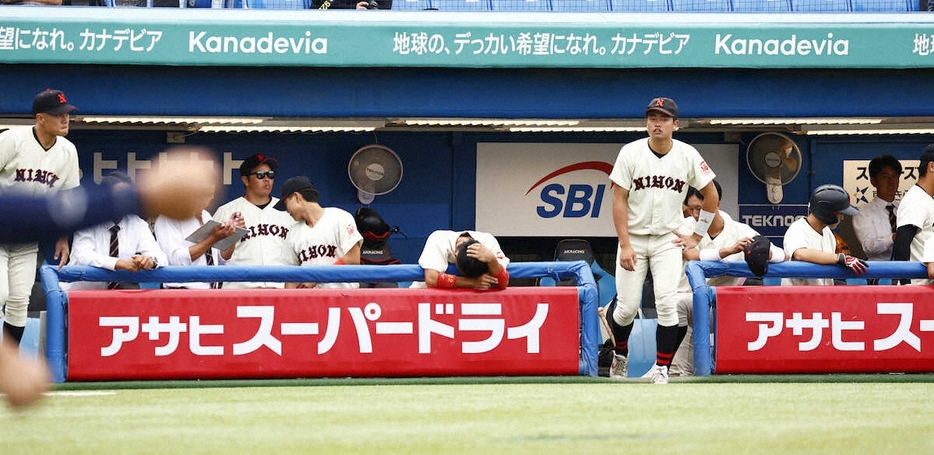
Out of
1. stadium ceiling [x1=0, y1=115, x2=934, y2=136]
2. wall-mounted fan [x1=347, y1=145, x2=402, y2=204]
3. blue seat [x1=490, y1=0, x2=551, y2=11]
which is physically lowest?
wall-mounted fan [x1=347, y1=145, x2=402, y2=204]

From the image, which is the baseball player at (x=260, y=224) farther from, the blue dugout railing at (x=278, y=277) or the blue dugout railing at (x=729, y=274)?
the blue dugout railing at (x=729, y=274)

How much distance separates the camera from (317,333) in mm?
7301

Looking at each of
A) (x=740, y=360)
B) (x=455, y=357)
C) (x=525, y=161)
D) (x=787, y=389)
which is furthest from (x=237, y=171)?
(x=787, y=389)

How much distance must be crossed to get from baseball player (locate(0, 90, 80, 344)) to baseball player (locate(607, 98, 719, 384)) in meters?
3.37

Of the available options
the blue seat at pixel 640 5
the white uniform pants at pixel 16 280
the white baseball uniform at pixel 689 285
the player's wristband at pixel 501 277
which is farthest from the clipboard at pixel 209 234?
the blue seat at pixel 640 5

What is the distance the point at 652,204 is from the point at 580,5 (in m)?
4.38

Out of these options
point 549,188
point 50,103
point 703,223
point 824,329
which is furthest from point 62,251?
point 549,188

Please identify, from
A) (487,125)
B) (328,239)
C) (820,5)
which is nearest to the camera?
(328,239)

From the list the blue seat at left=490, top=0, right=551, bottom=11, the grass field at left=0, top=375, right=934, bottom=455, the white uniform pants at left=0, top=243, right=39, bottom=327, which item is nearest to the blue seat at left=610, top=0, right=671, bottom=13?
the blue seat at left=490, top=0, right=551, bottom=11

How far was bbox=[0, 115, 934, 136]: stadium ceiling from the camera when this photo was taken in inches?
406

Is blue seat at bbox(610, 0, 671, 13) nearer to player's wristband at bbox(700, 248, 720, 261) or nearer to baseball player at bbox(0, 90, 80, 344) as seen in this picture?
player's wristband at bbox(700, 248, 720, 261)

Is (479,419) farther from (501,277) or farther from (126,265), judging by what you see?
(126,265)

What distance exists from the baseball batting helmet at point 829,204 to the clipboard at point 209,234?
375 cm

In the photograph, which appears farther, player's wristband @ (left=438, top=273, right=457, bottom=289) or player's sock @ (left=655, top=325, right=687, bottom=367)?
player's wristband @ (left=438, top=273, right=457, bottom=289)
